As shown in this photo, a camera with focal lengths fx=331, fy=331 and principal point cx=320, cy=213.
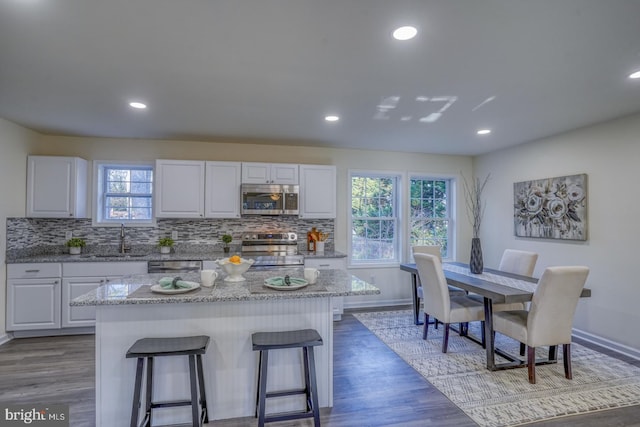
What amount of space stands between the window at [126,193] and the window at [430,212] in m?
4.01

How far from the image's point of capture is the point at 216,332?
2.27 metres

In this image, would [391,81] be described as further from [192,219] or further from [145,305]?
[192,219]

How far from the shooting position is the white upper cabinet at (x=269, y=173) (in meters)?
4.53

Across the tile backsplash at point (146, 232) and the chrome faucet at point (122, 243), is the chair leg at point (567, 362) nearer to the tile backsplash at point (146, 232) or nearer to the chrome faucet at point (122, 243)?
the tile backsplash at point (146, 232)

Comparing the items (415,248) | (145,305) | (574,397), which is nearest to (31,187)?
(145,305)

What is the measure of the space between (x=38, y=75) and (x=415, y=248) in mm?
4256

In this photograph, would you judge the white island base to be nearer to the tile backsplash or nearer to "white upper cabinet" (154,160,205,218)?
"white upper cabinet" (154,160,205,218)

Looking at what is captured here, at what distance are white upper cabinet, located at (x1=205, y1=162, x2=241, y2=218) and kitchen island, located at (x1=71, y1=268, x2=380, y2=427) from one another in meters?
2.03

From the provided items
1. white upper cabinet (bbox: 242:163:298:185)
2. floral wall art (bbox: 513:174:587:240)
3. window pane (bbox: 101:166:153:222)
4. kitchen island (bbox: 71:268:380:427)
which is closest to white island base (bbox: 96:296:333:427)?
kitchen island (bbox: 71:268:380:427)

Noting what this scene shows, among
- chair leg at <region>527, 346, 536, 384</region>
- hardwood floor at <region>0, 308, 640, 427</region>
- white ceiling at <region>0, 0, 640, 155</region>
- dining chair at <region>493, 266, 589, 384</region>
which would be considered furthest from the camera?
chair leg at <region>527, 346, 536, 384</region>

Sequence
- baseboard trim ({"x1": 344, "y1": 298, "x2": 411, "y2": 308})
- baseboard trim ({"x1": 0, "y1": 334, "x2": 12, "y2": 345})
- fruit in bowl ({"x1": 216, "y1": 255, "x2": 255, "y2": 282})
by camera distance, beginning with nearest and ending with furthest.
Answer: fruit in bowl ({"x1": 216, "y1": 255, "x2": 255, "y2": 282})
baseboard trim ({"x1": 0, "y1": 334, "x2": 12, "y2": 345})
baseboard trim ({"x1": 344, "y1": 298, "x2": 411, "y2": 308})

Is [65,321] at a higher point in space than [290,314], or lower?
lower

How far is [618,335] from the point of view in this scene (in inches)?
138

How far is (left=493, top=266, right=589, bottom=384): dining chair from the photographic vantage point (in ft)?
8.85
